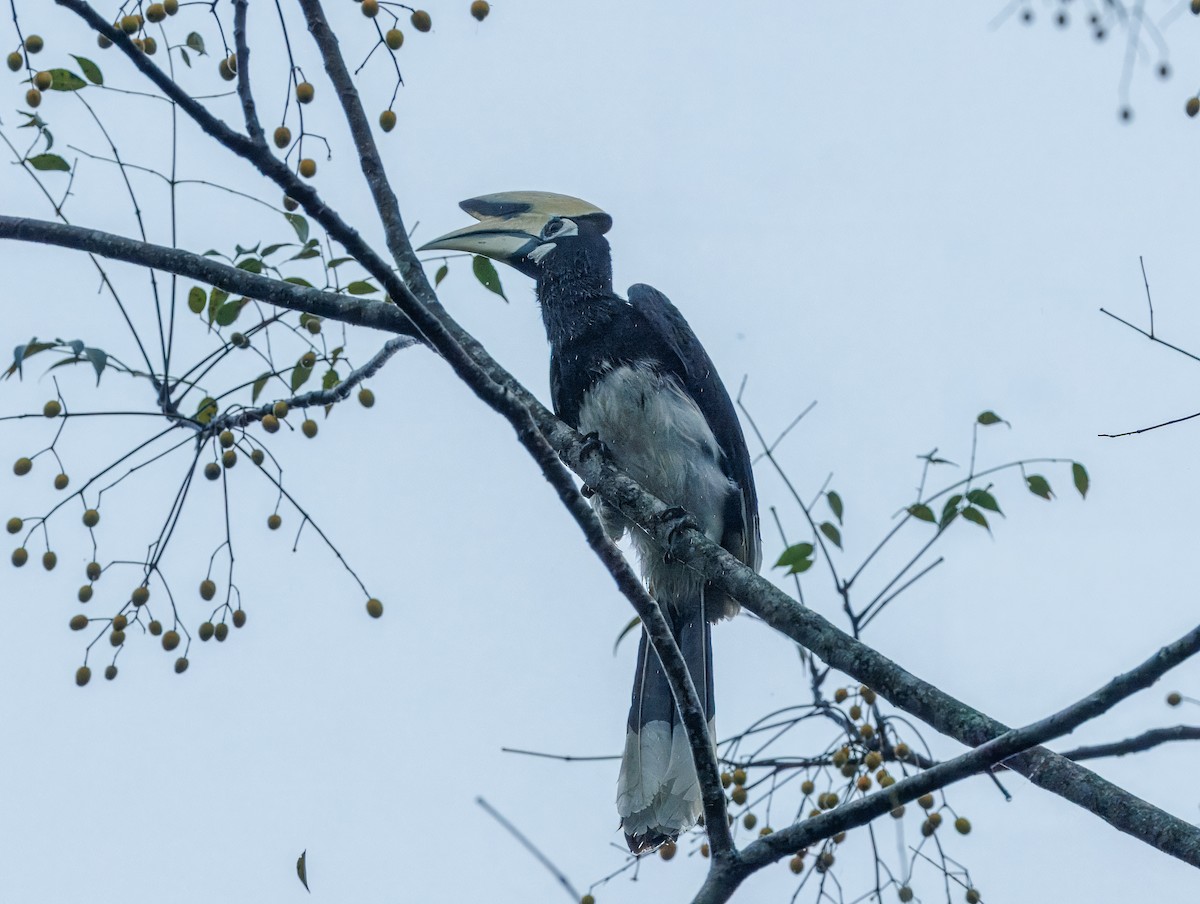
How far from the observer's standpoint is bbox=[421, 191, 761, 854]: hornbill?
3709 mm

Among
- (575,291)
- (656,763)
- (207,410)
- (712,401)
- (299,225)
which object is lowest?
(656,763)

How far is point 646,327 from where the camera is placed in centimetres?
391

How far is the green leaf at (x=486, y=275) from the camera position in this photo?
2932mm

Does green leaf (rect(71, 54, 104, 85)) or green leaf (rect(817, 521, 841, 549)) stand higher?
green leaf (rect(71, 54, 104, 85))

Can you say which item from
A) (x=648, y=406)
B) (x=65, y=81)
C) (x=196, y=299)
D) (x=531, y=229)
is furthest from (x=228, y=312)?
(x=531, y=229)

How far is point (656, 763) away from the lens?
3145mm

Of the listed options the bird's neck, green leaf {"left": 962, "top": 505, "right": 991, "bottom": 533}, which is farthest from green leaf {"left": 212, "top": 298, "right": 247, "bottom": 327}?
green leaf {"left": 962, "top": 505, "right": 991, "bottom": 533}

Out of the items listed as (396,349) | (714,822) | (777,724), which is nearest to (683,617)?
(777,724)

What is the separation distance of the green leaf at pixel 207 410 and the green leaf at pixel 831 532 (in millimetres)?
1447

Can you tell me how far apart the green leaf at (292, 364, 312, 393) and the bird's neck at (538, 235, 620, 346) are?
42.5 inches

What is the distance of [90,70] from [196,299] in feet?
1.88

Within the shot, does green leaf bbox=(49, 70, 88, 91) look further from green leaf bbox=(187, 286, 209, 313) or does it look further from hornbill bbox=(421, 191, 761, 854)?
hornbill bbox=(421, 191, 761, 854)

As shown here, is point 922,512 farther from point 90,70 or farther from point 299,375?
point 90,70

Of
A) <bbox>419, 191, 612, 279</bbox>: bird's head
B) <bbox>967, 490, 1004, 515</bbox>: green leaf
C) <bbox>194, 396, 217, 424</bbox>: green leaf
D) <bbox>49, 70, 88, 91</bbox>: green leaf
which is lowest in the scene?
<bbox>194, 396, 217, 424</bbox>: green leaf
